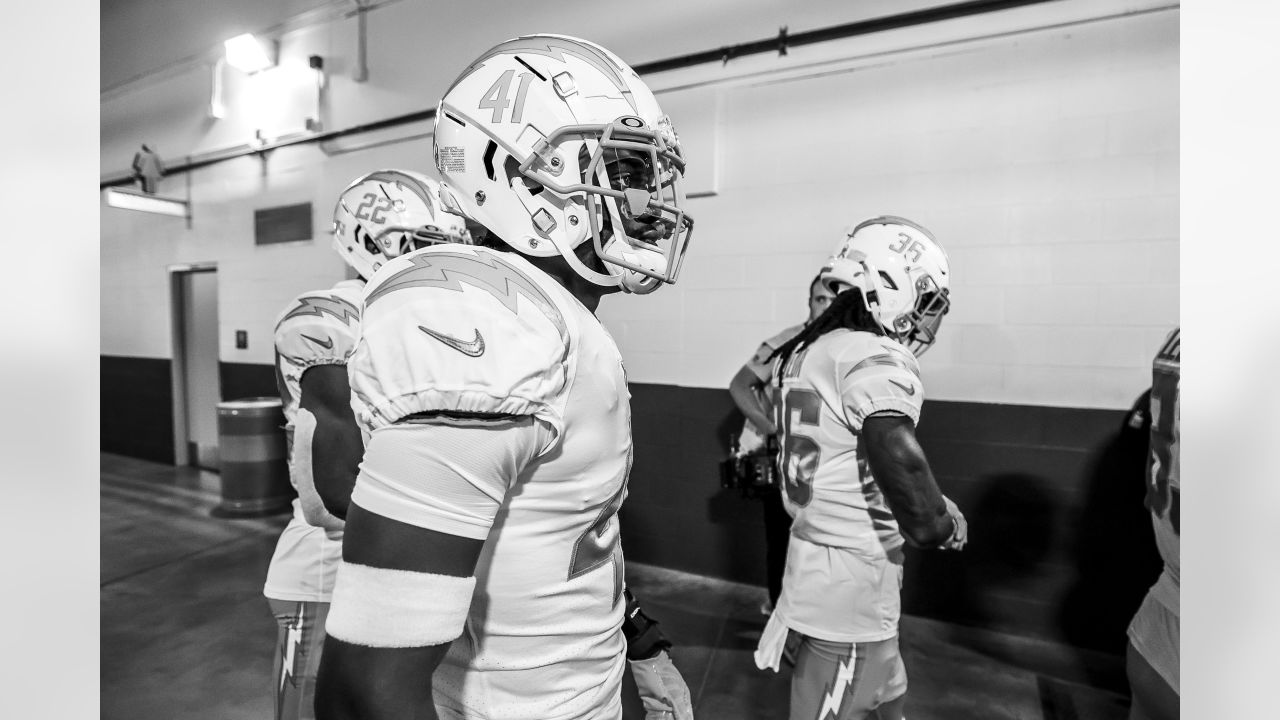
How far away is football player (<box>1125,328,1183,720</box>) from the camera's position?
5.20 feet

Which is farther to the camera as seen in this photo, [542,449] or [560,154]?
[560,154]

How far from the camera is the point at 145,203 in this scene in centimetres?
734

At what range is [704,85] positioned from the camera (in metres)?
4.47

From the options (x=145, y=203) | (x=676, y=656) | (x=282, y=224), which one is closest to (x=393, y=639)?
(x=676, y=656)

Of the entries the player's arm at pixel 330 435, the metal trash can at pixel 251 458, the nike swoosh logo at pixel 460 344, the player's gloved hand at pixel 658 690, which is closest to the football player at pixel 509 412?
the nike swoosh logo at pixel 460 344

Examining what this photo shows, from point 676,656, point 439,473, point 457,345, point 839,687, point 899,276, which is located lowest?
point 676,656

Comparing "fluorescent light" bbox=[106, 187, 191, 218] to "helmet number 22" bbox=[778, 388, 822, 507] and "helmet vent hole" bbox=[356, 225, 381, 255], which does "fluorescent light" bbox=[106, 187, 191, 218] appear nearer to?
"helmet vent hole" bbox=[356, 225, 381, 255]

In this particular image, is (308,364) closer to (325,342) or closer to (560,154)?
(325,342)

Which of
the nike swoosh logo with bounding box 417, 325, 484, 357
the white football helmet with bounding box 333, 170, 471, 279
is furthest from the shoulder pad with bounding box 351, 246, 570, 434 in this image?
the white football helmet with bounding box 333, 170, 471, 279

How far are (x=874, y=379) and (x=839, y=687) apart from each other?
955 millimetres

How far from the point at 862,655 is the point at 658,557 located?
9.68 feet
